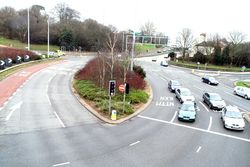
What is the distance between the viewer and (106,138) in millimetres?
19109

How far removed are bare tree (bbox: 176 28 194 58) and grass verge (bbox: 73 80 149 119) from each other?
69.2 m

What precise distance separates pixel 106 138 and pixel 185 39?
84.9m

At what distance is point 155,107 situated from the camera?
29.7 meters

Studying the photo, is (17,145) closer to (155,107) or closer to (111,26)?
(155,107)

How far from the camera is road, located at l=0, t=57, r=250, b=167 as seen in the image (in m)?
15.6

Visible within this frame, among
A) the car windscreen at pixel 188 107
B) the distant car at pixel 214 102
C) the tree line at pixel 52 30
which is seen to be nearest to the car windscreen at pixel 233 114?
the car windscreen at pixel 188 107

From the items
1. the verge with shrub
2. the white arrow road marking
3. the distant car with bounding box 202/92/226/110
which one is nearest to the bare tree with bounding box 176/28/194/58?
the verge with shrub

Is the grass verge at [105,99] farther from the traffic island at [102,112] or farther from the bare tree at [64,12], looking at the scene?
the bare tree at [64,12]

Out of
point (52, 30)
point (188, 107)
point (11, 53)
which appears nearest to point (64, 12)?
point (52, 30)

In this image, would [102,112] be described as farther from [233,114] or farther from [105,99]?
[233,114]

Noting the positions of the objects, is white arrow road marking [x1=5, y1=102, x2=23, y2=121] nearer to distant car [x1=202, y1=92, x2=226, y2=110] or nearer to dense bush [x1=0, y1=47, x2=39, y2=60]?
distant car [x1=202, y1=92, x2=226, y2=110]

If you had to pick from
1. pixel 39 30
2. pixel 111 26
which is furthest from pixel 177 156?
pixel 111 26

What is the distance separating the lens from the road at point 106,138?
51.3ft

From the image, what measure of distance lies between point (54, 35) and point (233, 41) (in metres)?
60.2
